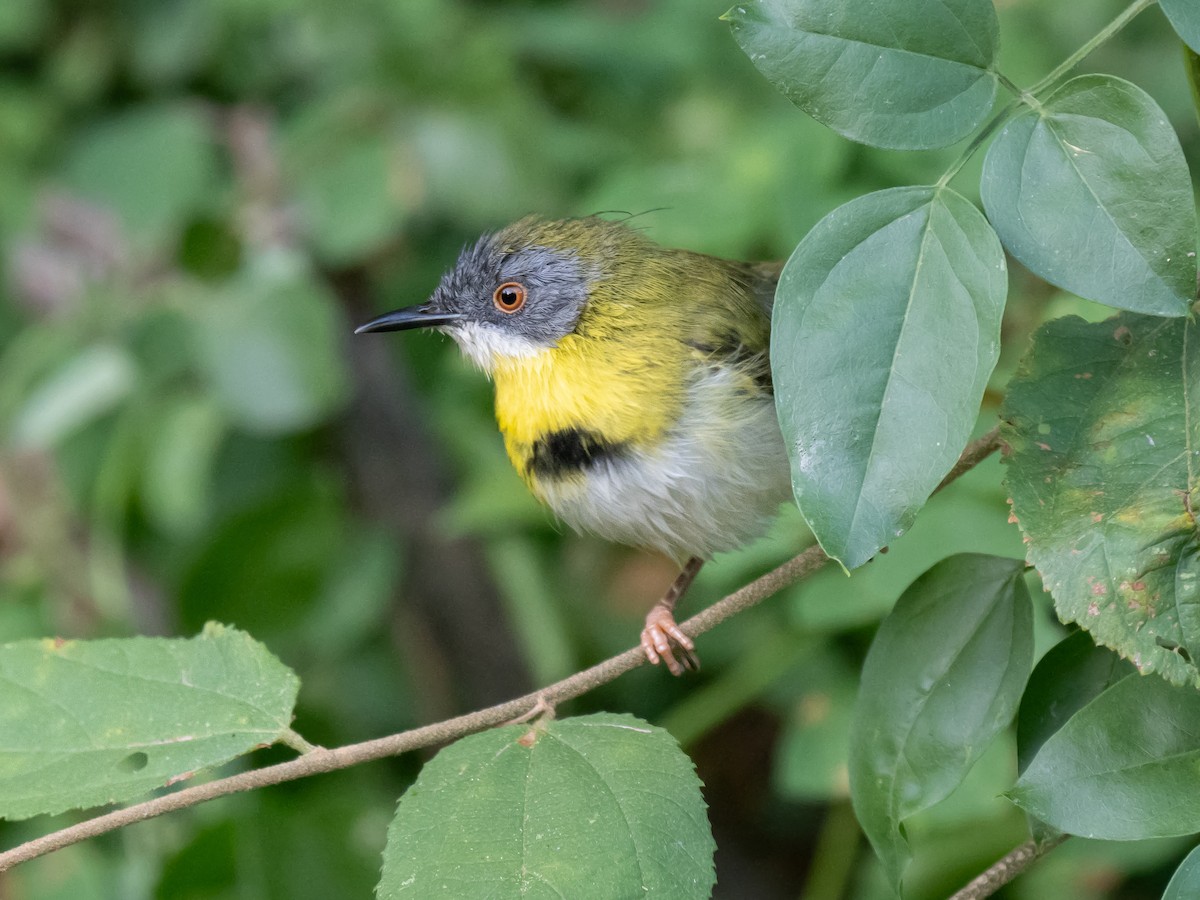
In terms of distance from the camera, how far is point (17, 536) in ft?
12.1

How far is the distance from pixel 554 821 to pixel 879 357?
0.61m

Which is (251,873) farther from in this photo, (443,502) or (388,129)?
(388,129)

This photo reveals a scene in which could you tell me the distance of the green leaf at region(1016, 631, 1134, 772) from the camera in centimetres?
147

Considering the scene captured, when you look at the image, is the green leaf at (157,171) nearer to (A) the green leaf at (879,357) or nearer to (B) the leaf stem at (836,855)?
(B) the leaf stem at (836,855)

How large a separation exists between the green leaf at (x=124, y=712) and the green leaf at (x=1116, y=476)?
894mm

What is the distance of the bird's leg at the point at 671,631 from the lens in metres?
2.40

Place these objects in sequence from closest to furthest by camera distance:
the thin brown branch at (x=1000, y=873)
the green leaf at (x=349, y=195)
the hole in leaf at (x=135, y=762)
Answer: the thin brown branch at (x=1000, y=873) → the hole in leaf at (x=135, y=762) → the green leaf at (x=349, y=195)

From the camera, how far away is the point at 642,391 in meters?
2.30

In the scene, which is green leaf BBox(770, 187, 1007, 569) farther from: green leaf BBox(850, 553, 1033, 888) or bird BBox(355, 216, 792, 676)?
bird BBox(355, 216, 792, 676)

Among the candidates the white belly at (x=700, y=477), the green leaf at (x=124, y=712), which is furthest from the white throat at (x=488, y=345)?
the green leaf at (x=124, y=712)

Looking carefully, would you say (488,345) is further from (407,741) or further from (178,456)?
→ (407,741)

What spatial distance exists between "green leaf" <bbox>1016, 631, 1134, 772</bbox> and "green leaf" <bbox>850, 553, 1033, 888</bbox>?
2 cm

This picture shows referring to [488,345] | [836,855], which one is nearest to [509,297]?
[488,345]

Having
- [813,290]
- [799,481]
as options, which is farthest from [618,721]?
[813,290]
